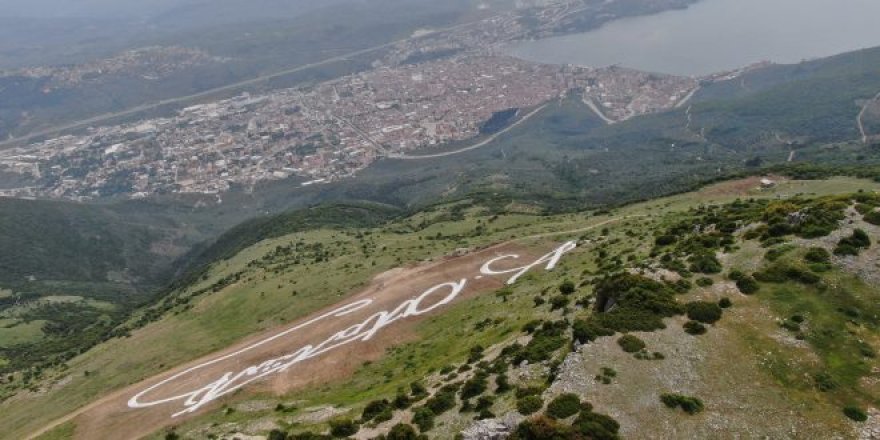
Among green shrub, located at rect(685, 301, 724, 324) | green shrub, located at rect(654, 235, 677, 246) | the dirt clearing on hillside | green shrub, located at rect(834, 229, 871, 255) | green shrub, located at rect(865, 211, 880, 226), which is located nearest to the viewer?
green shrub, located at rect(685, 301, 724, 324)

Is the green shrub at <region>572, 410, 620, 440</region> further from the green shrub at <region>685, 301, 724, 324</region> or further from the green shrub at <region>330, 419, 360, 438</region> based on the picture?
the green shrub at <region>330, 419, 360, 438</region>

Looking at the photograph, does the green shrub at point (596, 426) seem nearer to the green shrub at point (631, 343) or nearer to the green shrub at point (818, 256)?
the green shrub at point (631, 343)

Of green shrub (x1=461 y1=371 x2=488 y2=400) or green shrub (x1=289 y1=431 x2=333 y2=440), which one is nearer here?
green shrub (x1=461 y1=371 x2=488 y2=400)

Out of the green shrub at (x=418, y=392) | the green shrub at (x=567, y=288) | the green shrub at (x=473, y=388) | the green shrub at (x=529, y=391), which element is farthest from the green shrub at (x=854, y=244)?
the green shrub at (x=418, y=392)

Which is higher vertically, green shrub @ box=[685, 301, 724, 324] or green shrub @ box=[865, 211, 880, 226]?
green shrub @ box=[865, 211, 880, 226]

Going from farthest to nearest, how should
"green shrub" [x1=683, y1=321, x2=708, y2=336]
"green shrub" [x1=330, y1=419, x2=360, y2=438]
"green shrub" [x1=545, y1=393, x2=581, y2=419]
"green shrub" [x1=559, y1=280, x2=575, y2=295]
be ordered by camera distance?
"green shrub" [x1=559, y1=280, x2=575, y2=295] < "green shrub" [x1=330, y1=419, x2=360, y2=438] < "green shrub" [x1=683, y1=321, x2=708, y2=336] < "green shrub" [x1=545, y1=393, x2=581, y2=419]

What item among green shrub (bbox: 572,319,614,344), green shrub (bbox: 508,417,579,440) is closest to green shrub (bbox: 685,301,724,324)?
green shrub (bbox: 572,319,614,344)
